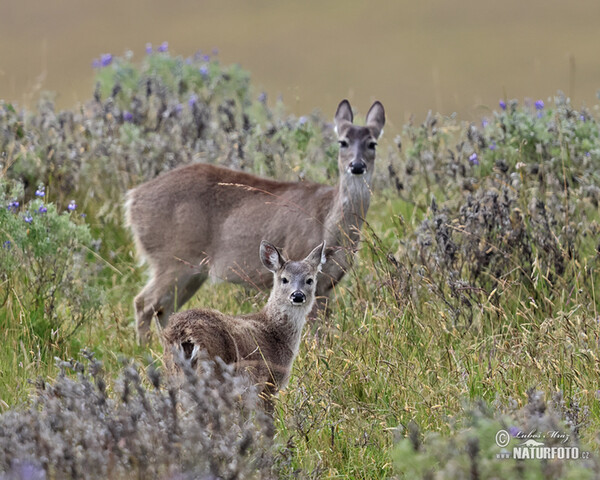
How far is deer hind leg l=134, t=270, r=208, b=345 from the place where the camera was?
747 cm

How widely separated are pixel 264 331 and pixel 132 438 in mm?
2360

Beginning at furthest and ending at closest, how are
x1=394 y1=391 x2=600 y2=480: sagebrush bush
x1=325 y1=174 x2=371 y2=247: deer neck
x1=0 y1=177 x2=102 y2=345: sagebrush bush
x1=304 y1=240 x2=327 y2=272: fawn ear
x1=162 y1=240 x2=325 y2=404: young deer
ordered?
x1=325 y1=174 x2=371 y2=247: deer neck, x1=304 y1=240 x2=327 y2=272: fawn ear, x1=0 y1=177 x2=102 y2=345: sagebrush bush, x1=162 y1=240 x2=325 y2=404: young deer, x1=394 y1=391 x2=600 y2=480: sagebrush bush

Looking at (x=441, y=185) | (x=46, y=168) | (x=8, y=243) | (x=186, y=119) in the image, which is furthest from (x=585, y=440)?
(x=186, y=119)

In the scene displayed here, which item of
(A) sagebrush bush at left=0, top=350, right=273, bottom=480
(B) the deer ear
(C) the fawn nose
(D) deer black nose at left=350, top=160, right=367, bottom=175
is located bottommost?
(C) the fawn nose

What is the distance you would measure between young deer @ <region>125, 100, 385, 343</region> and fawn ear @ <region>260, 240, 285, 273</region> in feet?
3.16

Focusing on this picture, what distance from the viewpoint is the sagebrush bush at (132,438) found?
3084 mm

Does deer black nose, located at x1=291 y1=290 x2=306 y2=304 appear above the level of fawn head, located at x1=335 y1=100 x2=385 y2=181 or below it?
below

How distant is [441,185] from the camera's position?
873 centimetres

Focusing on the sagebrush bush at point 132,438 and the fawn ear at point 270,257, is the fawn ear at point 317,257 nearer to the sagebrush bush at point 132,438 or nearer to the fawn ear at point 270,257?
the fawn ear at point 270,257

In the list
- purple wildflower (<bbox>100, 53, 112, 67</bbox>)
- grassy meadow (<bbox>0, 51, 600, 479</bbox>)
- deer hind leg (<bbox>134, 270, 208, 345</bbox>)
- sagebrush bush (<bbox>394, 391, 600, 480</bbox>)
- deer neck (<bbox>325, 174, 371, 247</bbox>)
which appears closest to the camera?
sagebrush bush (<bbox>394, 391, 600, 480</bbox>)

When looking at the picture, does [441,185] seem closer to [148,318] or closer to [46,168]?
[148,318]

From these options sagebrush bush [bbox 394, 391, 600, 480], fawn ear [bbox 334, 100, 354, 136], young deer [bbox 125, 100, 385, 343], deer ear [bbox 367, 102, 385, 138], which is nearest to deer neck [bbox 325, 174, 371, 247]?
young deer [bbox 125, 100, 385, 343]

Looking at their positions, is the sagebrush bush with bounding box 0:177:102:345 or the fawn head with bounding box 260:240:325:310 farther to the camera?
the sagebrush bush with bounding box 0:177:102:345

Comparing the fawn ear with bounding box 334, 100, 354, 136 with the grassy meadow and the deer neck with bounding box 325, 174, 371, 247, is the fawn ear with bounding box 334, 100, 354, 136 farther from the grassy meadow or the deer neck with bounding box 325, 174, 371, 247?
the grassy meadow
